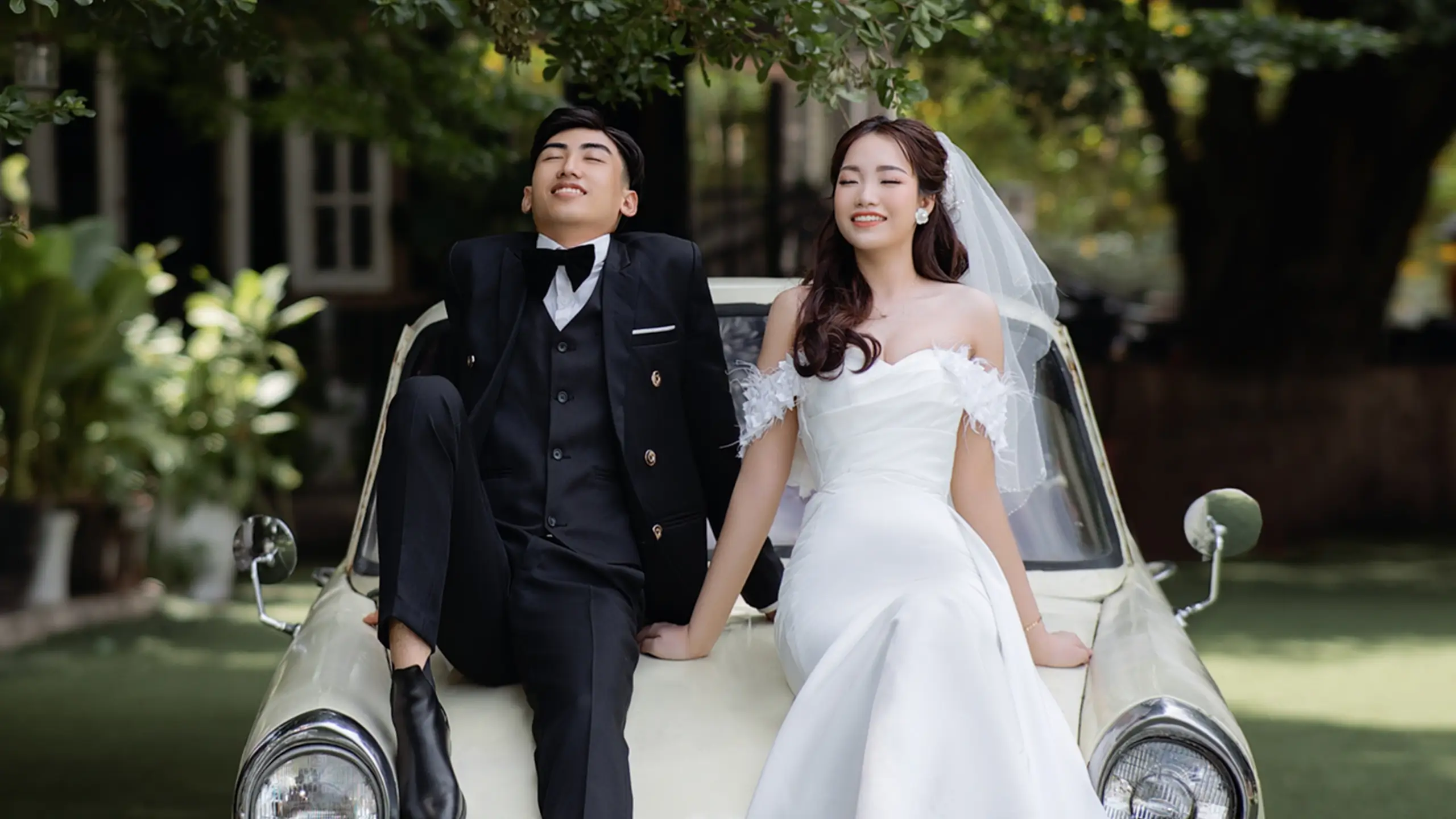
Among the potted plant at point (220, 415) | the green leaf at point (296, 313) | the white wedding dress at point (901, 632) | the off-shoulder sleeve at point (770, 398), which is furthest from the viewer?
the green leaf at point (296, 313)

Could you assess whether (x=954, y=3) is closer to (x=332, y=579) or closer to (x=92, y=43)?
(x=332, y=579)

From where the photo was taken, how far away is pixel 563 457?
378 cm

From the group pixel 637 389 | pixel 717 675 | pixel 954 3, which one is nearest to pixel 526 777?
pixel 717 675

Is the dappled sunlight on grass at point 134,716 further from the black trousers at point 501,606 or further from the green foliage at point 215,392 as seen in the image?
the black trousers at point 501,606

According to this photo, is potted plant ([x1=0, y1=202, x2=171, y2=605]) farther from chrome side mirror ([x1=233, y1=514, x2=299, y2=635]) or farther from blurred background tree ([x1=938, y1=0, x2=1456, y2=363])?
blurred background tree ([x1=938, y1=0, x2=1456, y2=363])

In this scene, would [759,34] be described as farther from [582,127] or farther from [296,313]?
[296,313]

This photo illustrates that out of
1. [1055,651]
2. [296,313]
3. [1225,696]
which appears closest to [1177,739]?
[1055,651]

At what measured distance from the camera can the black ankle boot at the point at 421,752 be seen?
3170 mm

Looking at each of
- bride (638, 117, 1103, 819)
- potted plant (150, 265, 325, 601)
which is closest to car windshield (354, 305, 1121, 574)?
bride (638, 117, 1103, 819)

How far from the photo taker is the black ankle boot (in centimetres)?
317

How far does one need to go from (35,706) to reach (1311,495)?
30.1ft

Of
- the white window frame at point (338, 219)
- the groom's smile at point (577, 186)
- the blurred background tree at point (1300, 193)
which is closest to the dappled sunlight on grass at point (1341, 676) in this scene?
the blurred background tree at point (1300, 193)

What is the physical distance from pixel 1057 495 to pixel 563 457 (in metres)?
1.22

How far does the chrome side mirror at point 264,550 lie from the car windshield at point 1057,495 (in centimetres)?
110
